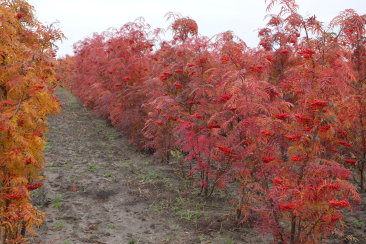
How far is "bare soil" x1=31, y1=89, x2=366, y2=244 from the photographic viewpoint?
533 centimetres

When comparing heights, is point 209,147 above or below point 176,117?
below

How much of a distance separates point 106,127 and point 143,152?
13.9 ft

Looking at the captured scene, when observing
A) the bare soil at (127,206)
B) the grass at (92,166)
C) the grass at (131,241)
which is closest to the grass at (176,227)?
the bare soil at (127,206)

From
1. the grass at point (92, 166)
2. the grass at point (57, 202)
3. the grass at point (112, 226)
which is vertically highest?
the grass at point (92, 166)

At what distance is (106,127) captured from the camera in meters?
14.1

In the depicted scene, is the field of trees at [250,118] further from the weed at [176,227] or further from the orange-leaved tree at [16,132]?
the weed at [176,227]

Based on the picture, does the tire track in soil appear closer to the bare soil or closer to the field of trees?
the bare soil

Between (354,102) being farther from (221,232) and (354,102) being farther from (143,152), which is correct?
(143,152)

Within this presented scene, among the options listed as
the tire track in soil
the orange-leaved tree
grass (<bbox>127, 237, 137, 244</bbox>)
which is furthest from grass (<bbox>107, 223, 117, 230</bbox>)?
the orange-leaved tree

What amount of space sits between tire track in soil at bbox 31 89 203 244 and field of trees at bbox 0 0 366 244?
24.0 inches

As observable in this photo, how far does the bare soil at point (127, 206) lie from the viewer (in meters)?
5.33

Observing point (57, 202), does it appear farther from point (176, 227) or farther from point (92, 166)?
point (176, 227)

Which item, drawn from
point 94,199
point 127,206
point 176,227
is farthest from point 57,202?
point 176,227

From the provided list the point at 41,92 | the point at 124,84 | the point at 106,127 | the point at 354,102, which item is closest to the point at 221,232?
the point at 354,102
